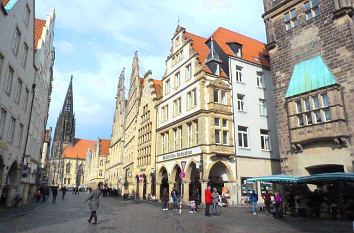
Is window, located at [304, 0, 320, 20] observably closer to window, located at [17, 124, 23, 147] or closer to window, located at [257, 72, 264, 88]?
window, located at [257, 72, 264, 88]

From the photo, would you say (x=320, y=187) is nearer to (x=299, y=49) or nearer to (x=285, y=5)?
(x=299, y=49)

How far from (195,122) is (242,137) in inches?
191

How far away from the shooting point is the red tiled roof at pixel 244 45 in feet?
114

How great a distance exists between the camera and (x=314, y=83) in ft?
73.9

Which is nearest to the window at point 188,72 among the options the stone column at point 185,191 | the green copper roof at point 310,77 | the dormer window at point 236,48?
the dormer window at point 236,48

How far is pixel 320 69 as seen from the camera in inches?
883

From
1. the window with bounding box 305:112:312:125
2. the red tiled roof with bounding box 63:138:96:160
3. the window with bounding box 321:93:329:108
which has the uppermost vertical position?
the red tiled roof with bounding box 63:138:96:160

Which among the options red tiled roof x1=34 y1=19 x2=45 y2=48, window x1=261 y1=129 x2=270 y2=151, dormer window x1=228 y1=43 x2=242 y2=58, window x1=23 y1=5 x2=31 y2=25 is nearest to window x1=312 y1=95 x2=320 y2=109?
window x1=261 y1=129 x2=270 y2=151

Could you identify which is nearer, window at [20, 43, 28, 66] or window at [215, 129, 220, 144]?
window at [20, 43, 28, 66]

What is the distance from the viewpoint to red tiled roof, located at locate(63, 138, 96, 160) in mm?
131625

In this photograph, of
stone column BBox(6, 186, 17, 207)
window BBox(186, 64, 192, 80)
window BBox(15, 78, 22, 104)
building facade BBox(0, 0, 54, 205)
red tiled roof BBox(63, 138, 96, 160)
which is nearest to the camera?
building facade BBox(0, 0, 54, 205)

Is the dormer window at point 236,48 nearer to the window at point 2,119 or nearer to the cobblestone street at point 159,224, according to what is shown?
the cobblestone street at point 159,224

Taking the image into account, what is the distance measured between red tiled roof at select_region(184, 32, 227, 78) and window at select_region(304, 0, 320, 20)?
10290 millimetres

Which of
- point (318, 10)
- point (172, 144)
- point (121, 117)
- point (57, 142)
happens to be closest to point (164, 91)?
point (172, 144)
